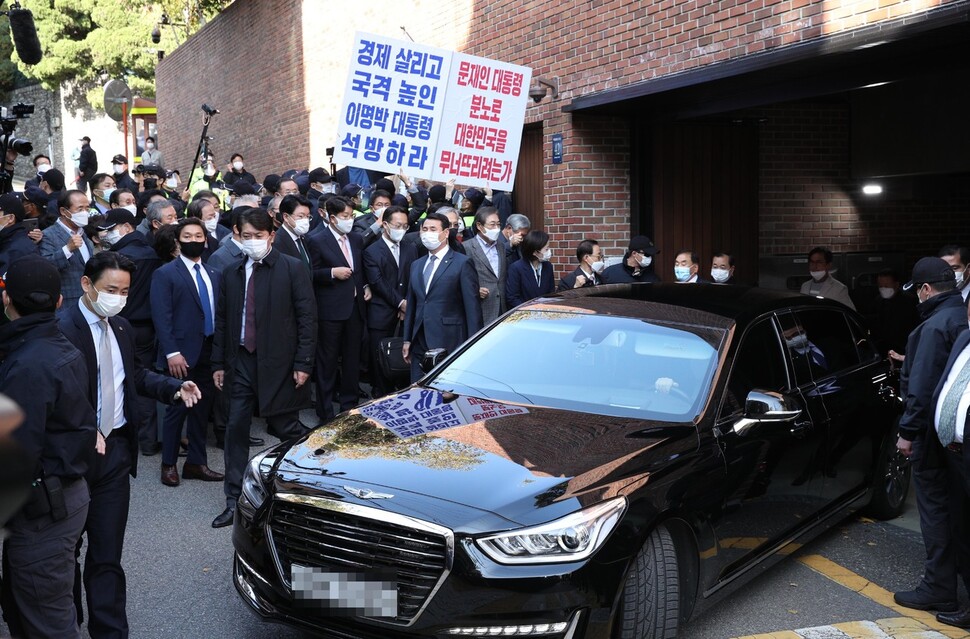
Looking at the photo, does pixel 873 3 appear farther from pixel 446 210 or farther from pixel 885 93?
pixel 885 93

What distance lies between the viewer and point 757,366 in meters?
5.26

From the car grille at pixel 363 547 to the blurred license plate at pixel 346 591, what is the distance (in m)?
0.02

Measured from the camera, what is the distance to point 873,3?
7441 mm

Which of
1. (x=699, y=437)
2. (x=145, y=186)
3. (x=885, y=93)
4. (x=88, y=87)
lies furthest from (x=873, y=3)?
(x=88, y=87)

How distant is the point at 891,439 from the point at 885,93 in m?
7.11

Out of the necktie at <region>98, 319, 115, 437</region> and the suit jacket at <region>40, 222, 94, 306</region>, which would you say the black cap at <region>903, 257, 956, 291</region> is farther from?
the suit jacket at <region>40, 222, 94, 306</region>

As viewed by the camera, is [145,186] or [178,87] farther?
[178,87]

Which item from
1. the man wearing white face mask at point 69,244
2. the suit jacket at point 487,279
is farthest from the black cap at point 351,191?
the man wearing white face mask at point 69,244

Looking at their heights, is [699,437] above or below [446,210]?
below

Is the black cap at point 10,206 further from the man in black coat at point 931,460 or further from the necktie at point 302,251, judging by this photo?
the man in black coat at point 931,460

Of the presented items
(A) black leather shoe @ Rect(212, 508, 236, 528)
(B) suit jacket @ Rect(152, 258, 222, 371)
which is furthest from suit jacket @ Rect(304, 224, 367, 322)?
(A) black leather shoe @ Rect(212, 508, 236, 528)

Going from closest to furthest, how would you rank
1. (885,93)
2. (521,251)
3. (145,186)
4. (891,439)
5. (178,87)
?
(891,439) → (521,251) → (885,93) → (145,186) → (178,87)

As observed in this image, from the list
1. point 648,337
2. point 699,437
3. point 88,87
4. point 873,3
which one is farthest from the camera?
point 88,87

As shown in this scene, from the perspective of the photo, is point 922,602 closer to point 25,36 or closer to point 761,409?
point 761,409
